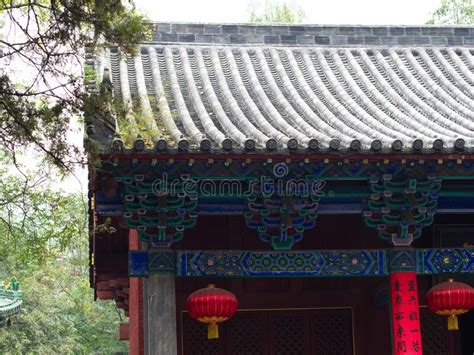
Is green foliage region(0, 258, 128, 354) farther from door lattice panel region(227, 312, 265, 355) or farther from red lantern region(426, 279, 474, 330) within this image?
red lantern region(426, 279, 474, 330)

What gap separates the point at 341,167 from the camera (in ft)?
28.8

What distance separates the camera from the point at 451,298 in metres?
9.38

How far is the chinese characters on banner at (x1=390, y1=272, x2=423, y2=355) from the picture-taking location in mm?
9211

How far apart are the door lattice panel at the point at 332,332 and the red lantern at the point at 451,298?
4.56 feet

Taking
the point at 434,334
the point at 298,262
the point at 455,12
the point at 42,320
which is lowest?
the point at 434,334

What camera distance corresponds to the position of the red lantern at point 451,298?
9367 mm

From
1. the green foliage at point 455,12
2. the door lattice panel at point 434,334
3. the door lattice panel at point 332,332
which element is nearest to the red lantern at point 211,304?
the door lattice panel at point 332,332

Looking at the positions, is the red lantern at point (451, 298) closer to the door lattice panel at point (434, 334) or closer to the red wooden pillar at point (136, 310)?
the door lattice panel at point (434, 334)

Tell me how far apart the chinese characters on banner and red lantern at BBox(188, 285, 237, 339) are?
1.47m

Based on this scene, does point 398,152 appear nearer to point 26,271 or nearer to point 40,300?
point 40,300

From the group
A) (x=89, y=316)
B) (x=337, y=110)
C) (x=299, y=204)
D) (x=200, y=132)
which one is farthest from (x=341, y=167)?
(x=89, y=316)

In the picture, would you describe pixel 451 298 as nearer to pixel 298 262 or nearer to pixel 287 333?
pixel 298 262

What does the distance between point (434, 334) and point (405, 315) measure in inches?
64.9

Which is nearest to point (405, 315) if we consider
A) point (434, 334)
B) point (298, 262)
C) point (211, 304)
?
point (298, 262)
